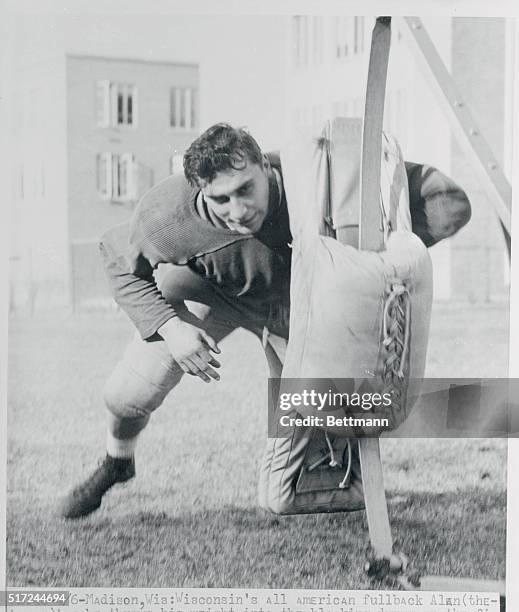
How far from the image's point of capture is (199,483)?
379 cm

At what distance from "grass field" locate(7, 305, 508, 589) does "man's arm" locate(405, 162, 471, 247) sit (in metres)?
0.29

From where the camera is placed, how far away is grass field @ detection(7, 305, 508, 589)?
378cm

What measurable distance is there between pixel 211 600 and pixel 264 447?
1.88ft

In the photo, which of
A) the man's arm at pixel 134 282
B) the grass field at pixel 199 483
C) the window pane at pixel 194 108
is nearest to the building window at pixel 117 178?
the man's arm at pixel 134 282

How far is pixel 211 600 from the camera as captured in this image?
12.3ft

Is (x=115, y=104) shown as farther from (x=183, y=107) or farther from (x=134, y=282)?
(x=134, y=282)

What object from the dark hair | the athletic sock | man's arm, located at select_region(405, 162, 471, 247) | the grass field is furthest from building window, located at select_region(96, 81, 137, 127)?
the athletic sock

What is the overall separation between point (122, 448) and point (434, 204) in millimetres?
1418

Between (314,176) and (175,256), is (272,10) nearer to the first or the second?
(314,176)

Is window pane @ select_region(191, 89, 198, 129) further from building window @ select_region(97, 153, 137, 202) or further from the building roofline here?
building window @ select_region(97, 153, 137, 202)

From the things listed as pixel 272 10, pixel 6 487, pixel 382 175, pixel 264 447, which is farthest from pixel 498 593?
pixel 272 10

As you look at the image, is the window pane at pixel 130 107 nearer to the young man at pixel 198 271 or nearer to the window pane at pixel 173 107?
the window pane at pixel 173 107

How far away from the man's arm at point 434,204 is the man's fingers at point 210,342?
0.82 meters

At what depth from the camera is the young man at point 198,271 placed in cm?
373
